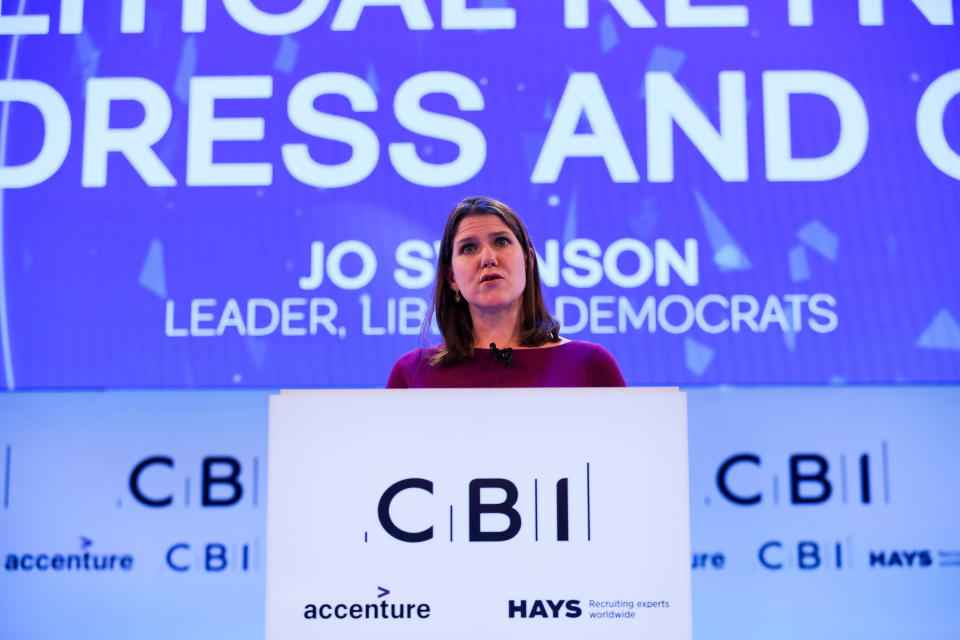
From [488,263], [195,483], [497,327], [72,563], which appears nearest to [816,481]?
[497,327]

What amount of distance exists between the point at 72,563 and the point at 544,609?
2.44 metres

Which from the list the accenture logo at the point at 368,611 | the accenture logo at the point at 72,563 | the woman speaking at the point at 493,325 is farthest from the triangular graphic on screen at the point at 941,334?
the accenture logo at the point at 72,563

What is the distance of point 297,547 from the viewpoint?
1.08 metres

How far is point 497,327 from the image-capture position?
1.82 metres

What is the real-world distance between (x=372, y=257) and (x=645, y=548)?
1.99 metres

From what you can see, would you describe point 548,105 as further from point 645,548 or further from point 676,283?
point 645,548

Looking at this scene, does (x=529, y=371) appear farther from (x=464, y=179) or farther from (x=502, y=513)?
(x=464, y=179)

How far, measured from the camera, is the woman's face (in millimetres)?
1723

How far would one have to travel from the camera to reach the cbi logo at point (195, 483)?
305 centimetres

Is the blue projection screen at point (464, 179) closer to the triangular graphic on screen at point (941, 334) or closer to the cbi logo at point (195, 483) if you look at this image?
the triangular graphic on screen at point (941, 334)

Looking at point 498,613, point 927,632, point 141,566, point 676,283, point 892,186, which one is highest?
point 892,186

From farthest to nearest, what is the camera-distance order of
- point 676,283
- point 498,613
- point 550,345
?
point 676,283 < point 550,345 < point 498,613

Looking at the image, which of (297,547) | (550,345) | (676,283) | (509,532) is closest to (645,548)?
(509,532)

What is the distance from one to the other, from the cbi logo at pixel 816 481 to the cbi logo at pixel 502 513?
2064 millimetres
